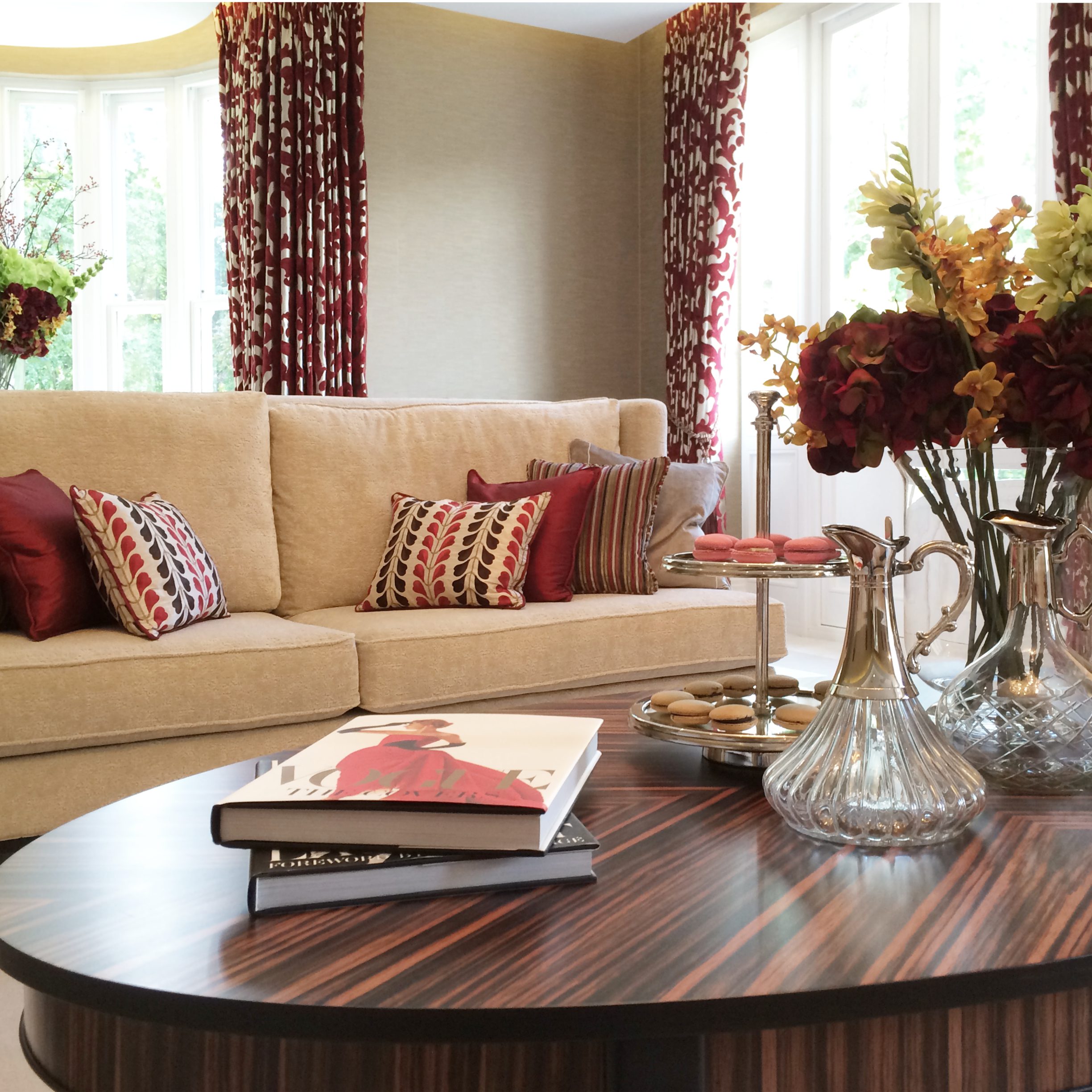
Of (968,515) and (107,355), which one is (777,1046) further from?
(107,355)

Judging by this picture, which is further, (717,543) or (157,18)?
(157,18)

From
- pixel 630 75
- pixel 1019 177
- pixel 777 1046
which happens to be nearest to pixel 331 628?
pixel 777 1046

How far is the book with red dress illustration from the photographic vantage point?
799mm

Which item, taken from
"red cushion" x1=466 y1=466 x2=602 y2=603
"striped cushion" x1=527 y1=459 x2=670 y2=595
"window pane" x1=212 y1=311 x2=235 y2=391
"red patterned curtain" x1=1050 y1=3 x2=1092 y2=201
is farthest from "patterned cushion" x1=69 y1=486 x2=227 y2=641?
"window pane" x1=212 y1=311 x2=235 y2=391

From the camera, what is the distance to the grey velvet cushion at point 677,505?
2963mm

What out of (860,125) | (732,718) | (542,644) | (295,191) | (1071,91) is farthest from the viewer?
(295,191)

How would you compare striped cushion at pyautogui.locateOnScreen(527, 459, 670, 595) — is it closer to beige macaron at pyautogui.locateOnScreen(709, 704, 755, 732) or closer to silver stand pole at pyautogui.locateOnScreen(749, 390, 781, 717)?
silver stand pole at pyautogui.locateOnScreen(749, 390, 781, 717)

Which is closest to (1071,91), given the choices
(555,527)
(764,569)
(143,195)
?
(555,527)

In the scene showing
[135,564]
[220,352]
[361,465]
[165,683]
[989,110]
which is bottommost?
[165,683]

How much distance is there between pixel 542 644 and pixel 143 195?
454 centimetres

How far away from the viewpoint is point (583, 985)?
659 mm

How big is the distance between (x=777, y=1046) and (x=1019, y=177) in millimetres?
4282

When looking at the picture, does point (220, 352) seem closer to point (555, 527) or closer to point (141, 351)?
point (141, 351)

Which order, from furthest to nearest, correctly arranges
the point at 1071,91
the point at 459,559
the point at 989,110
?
1. the point at 989,110
2. the point at 1071,91
3. the point at 459,559
